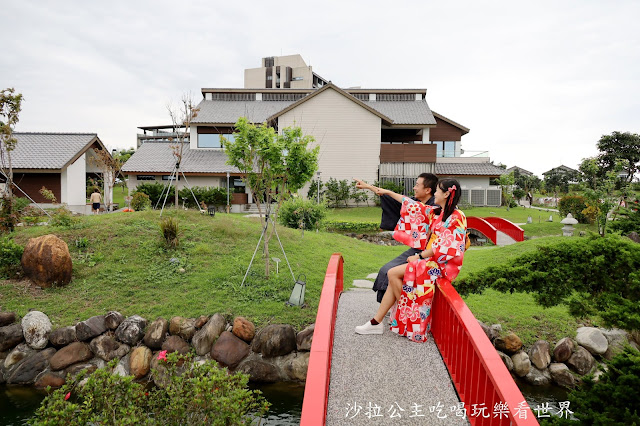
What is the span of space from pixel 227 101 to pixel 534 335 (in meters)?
32.8

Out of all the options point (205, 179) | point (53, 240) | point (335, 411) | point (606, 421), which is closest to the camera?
point (606, 421)

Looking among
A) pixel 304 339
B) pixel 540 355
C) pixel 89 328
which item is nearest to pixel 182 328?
pixel 89 328

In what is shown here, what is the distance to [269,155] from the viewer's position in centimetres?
922

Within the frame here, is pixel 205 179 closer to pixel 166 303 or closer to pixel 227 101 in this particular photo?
→ pixel 227 101

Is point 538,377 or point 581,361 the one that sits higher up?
point 581,361

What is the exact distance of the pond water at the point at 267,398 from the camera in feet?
21.1

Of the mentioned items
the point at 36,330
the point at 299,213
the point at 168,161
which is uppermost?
the point at 168,161

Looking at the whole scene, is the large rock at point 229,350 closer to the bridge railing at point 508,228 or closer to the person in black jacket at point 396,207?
the person in black jacket at point 396,207

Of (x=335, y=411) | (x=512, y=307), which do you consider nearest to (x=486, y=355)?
(x=335, y=411)

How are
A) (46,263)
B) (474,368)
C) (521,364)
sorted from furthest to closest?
1. (46,263)
2. (521,364)
3. (474,368)

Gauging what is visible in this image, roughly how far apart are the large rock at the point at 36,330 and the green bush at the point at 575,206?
2351 centimetres

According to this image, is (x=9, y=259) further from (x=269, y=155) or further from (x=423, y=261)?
(x=423, y=261)

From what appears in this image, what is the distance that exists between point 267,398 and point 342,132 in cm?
2540

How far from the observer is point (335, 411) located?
3527 mm
